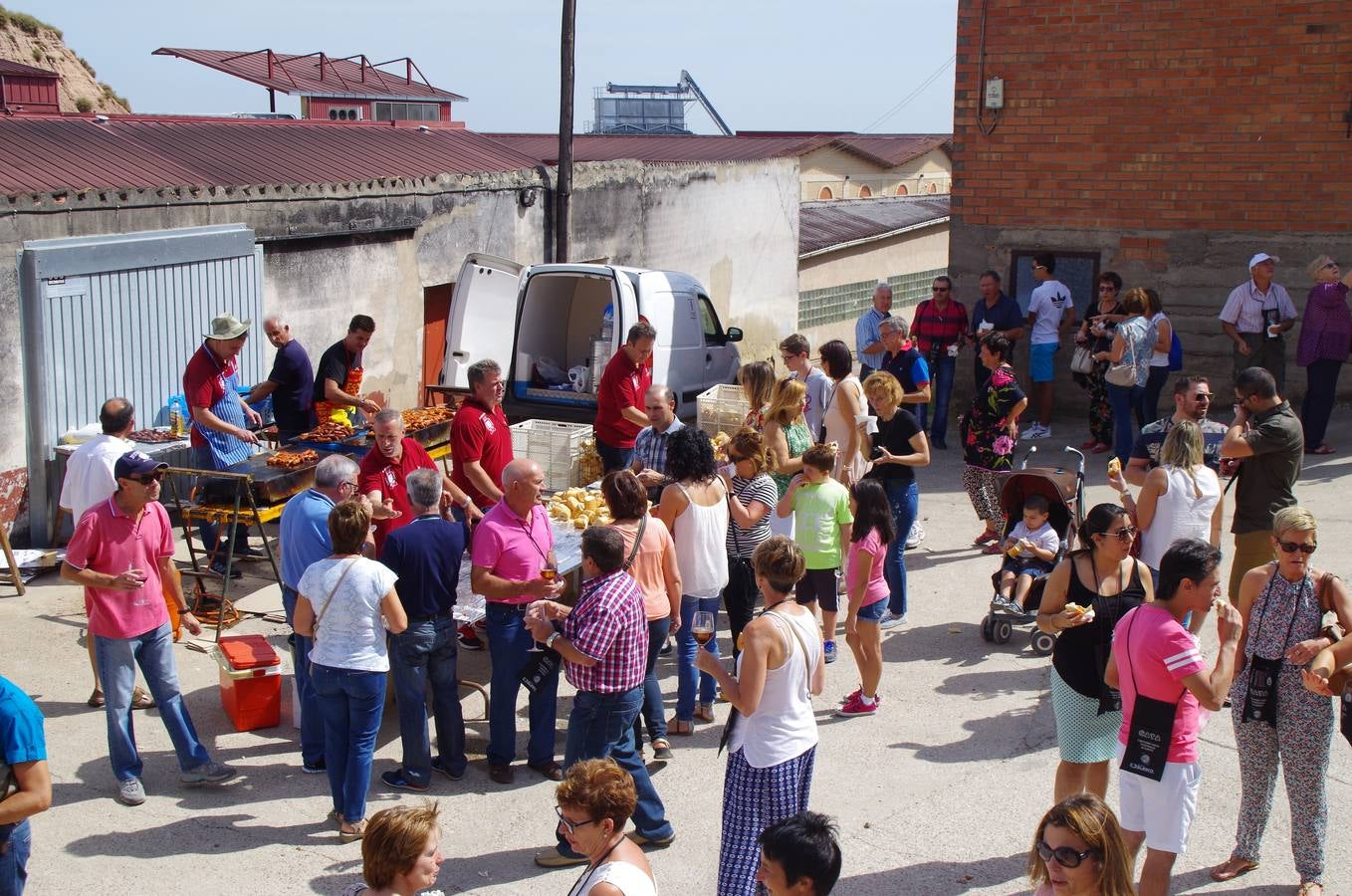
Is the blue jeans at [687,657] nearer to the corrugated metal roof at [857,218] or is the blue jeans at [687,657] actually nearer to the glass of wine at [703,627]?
the glass of wine at [703,627]

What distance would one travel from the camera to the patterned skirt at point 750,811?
5.42 metres

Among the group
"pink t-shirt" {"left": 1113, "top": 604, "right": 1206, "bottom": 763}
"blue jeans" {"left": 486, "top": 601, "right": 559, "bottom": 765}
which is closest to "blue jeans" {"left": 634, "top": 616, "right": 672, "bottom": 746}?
"blue jeans" {"left": 486, "top": 601, "right": 559, "bottom": 765}

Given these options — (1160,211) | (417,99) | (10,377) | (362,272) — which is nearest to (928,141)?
(417,99)

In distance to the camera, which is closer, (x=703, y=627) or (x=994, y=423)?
(x=703, y=627)

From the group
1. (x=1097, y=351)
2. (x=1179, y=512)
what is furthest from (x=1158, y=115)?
(x=1179, y=512)

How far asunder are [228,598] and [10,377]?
257 centimetres

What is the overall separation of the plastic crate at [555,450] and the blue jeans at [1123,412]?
5577 mm

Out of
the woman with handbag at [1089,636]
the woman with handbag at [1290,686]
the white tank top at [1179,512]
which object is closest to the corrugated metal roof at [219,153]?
the woman with handbag at [1089,636]

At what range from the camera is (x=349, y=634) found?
6.21 m

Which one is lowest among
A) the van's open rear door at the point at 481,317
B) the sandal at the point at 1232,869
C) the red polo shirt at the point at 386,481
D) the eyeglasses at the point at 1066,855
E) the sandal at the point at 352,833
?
the sandal at the point at 352,833

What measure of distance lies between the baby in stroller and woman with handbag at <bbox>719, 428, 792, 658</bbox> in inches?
64.2

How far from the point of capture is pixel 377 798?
271 inches

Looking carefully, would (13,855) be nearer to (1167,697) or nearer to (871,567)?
(1167,697)

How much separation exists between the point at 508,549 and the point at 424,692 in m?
0.87
